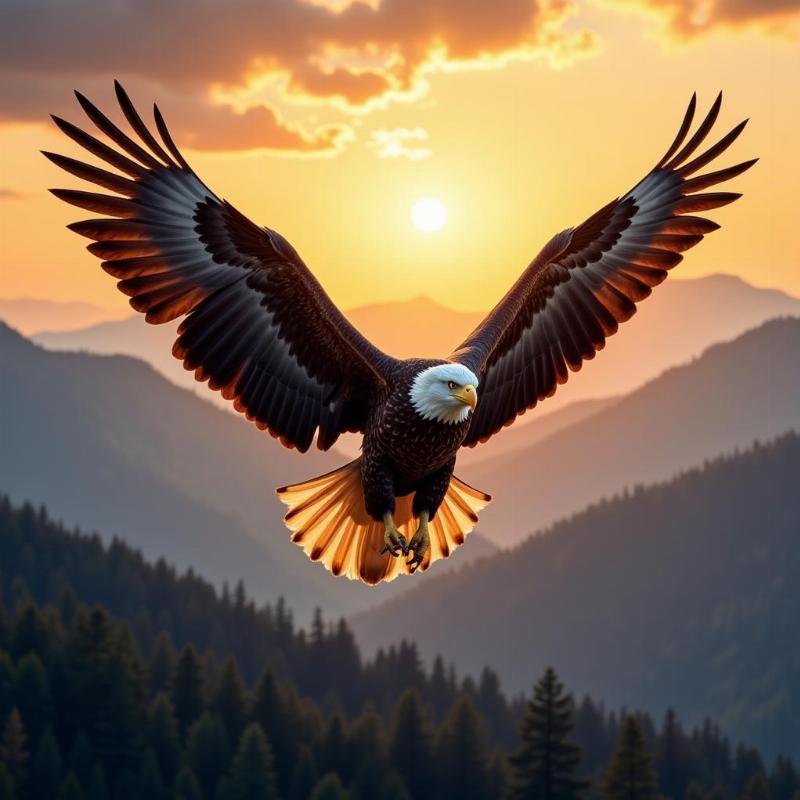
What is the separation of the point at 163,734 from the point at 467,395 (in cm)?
10649

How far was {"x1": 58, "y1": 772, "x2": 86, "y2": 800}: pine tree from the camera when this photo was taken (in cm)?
10200

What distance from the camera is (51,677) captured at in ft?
374

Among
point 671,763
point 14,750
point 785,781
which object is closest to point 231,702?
point 14,750

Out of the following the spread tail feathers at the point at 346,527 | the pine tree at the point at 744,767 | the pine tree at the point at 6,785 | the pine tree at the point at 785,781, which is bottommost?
the spread tail feathers at the point at 346,527

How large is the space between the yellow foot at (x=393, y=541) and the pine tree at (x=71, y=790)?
3757 inches

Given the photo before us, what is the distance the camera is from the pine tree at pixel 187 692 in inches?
4724

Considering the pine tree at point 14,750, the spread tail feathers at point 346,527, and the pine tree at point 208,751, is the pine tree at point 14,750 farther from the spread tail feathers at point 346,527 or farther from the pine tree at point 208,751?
the spread tail feathers at point 346,527

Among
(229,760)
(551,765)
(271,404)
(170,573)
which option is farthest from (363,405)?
(170,573)

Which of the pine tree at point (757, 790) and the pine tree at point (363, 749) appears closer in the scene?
the pine tree at point (757, 790)

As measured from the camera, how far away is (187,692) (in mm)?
120438

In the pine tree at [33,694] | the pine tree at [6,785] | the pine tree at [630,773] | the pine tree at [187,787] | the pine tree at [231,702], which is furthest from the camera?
the pine tree at [231,702]

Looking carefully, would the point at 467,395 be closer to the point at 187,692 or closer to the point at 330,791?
the point at 330,791

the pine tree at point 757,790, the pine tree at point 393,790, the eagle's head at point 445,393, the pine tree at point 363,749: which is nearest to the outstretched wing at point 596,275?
the eagle's head at point 445,393

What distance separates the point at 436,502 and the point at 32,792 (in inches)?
4102
